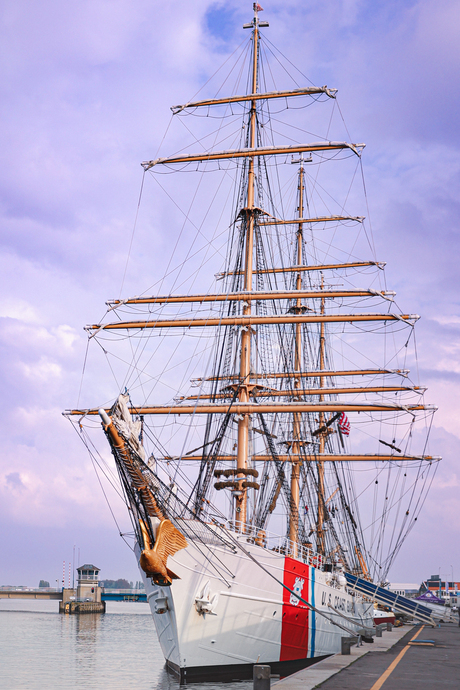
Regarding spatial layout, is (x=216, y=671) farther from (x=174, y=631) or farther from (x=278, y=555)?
(x=278, y=555)

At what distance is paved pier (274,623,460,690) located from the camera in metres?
14.2

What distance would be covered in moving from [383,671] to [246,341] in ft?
55.6

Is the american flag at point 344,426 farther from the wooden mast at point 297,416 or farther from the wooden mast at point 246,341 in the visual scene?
the wooden mast at point 246,341

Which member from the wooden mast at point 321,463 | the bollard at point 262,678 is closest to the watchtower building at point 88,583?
the wooden mast at point 321,463

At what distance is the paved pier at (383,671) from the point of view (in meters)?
14.2

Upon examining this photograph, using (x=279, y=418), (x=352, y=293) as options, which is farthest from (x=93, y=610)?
(x=352, y=293)

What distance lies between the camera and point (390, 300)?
3284cm

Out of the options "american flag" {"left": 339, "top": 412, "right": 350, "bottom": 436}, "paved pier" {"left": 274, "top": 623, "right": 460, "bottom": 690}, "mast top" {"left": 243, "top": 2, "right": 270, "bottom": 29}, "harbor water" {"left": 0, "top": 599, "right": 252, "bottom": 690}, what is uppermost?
"mast top" {"left": 243, "top": 2, "right": 270, "bottom": 29}

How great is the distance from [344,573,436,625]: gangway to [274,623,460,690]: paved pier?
21.5 metres

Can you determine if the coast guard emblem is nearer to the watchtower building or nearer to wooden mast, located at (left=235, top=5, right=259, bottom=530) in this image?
wooden mast, located at (left=235, top=5, right=259, bottom=530)

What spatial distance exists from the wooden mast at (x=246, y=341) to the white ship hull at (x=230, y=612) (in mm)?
3274

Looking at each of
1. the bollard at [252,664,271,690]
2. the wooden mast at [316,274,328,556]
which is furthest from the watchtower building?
the bollard at [252,664,271,690]

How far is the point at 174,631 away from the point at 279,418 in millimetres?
24124

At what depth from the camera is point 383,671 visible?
1645 cm
